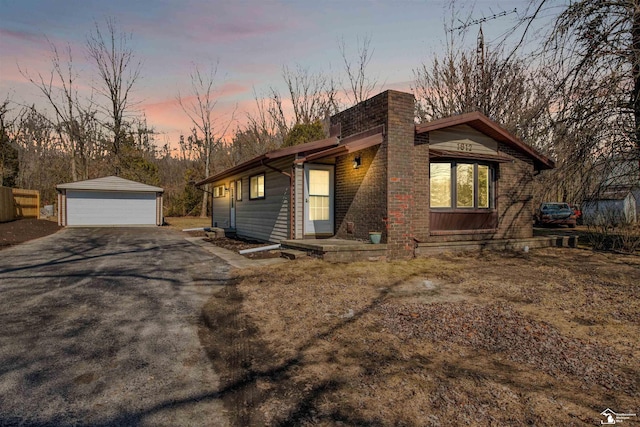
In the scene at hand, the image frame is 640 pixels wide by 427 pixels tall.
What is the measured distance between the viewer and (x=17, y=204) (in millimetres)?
21281

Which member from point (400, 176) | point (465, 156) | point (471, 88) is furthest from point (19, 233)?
point (471, 88)

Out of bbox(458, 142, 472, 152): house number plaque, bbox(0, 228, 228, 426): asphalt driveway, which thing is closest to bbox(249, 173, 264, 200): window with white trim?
bbox(0, 228, 228, 426): asphalt driveway

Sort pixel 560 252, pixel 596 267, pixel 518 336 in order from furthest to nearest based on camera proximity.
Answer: pixel 560 252 → pixel 596 267 → pixel 518 336

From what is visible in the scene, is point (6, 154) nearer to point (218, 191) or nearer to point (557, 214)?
point (218, 191)

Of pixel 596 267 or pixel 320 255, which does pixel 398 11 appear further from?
pixel 596 267

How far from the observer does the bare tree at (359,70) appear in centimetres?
2941

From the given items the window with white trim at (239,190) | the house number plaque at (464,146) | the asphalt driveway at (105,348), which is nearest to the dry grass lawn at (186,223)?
the window with white trim at (239,190)

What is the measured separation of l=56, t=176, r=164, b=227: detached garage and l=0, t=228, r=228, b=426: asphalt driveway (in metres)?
15.5

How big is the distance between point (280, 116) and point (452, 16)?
18.2m

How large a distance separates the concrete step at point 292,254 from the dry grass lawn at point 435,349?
1774 millimetres

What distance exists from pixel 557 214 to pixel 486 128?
13.9 meters

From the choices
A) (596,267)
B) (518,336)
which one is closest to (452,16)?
(596,267)

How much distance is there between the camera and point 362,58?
29797 mm

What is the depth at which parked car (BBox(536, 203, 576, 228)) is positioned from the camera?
2067 centimetres
